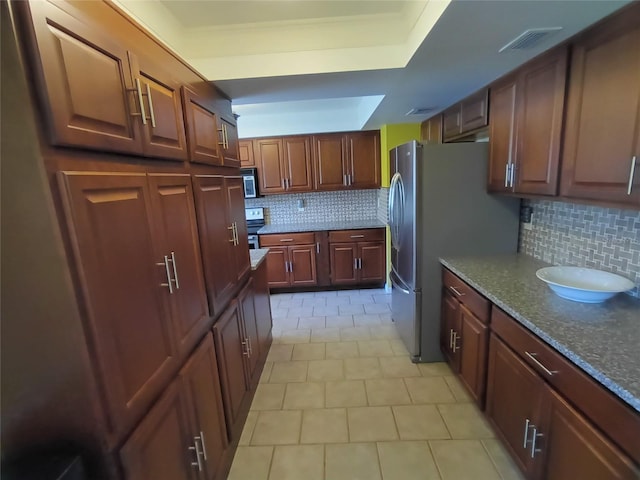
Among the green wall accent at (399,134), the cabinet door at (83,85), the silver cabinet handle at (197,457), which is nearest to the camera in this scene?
the cabinet door at (83,85)

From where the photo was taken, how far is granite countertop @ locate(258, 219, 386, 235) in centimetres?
431

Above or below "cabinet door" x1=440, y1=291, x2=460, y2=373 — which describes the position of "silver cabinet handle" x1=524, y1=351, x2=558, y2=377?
above

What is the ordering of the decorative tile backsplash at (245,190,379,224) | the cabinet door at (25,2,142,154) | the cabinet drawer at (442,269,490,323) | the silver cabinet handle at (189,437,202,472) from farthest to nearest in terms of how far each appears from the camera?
the decorative tile backsplash at (245,190,379,224) → the cabinet drawer at (442,269,490,323) → the silver cabinet handle at (189,437,202,472) → the cabinet door at (25,2,142,154)

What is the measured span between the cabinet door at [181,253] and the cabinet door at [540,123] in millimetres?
1890

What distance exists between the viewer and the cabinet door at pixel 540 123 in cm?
162

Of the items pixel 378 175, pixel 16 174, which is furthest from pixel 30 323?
pixel 378 175

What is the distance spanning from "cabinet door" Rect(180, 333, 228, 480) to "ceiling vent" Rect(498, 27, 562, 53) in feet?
7.01

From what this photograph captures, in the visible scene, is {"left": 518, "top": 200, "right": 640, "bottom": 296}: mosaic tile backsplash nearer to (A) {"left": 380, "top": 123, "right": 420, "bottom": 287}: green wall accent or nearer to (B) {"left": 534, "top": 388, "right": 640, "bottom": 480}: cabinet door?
(B) {"left": 534, "top": 388, "right": 640, "bottom": 480}: cabinet door

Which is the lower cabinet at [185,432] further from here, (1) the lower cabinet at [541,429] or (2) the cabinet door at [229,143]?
(1) the lower cabinet at [541,429]

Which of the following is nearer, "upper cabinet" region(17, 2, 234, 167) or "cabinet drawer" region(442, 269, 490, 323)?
"upper cabinet" region(17, 2, 234, 167)

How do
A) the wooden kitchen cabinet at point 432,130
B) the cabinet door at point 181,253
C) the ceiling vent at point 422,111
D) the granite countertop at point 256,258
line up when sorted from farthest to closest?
the wooden kitchen cabinet at point 432,130
the ceiling vent at point 422,111
the granite countertop at point 256,258
the cabinet door at point 181,253

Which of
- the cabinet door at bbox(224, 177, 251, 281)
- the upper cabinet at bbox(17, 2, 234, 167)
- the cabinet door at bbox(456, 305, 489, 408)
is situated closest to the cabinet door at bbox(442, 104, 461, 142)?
the cabinet door at bbox(456, 305, 489, 408)

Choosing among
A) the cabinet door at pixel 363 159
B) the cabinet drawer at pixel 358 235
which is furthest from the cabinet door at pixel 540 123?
the cabinet door at pixel 363 159

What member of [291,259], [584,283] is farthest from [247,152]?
[584,283]
